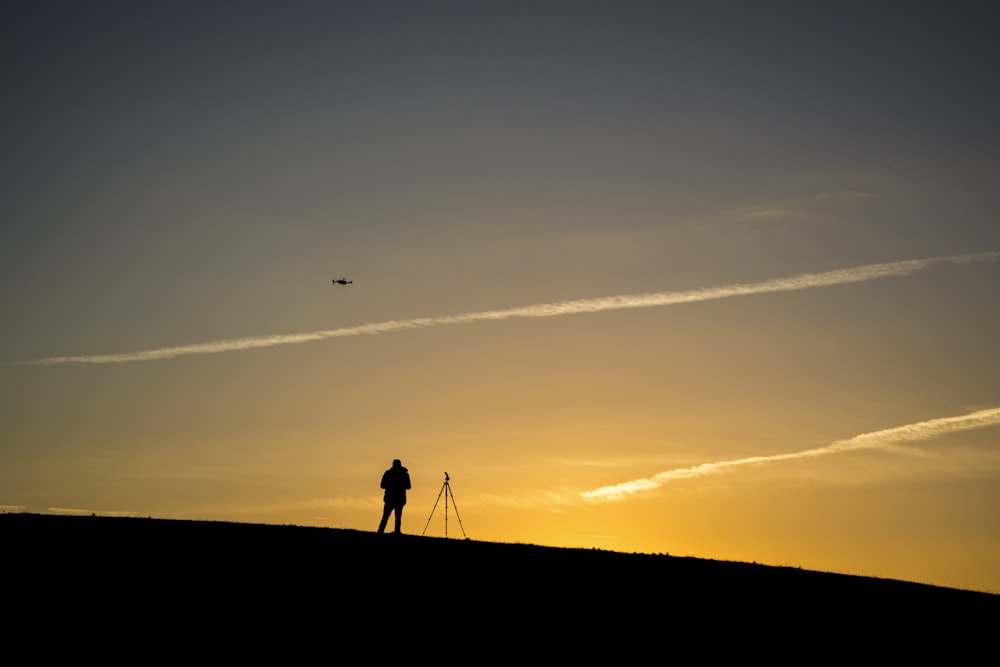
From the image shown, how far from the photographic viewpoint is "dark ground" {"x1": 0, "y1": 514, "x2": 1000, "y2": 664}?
21297 millimetres

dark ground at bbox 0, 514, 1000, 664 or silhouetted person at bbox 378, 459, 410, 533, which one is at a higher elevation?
silhouetted person at bbox 378, 459, 410, 533

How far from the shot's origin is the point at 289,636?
21.1 meters

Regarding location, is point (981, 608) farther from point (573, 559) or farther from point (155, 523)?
point (155, 523)

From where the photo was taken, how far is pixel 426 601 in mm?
23750

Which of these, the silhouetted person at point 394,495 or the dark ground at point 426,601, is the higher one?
the silhouetted person at point 394,495

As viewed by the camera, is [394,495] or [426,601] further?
[394,495]

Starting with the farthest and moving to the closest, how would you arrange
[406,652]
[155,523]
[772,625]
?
[155,523] < [772,625] < [406,652]

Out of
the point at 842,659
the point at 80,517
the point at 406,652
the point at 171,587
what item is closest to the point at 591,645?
the point at 406,652

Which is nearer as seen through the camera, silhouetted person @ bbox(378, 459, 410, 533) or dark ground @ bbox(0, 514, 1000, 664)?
dark ground @ bbox(0, 514, 1000, 664)

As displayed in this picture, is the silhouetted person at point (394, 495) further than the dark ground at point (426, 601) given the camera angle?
Yes

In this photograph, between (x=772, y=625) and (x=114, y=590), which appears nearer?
(x=114, y=590)

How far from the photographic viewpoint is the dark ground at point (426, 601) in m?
21.3

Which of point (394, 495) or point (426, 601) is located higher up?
point (394, 495)

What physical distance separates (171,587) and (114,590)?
125cm
